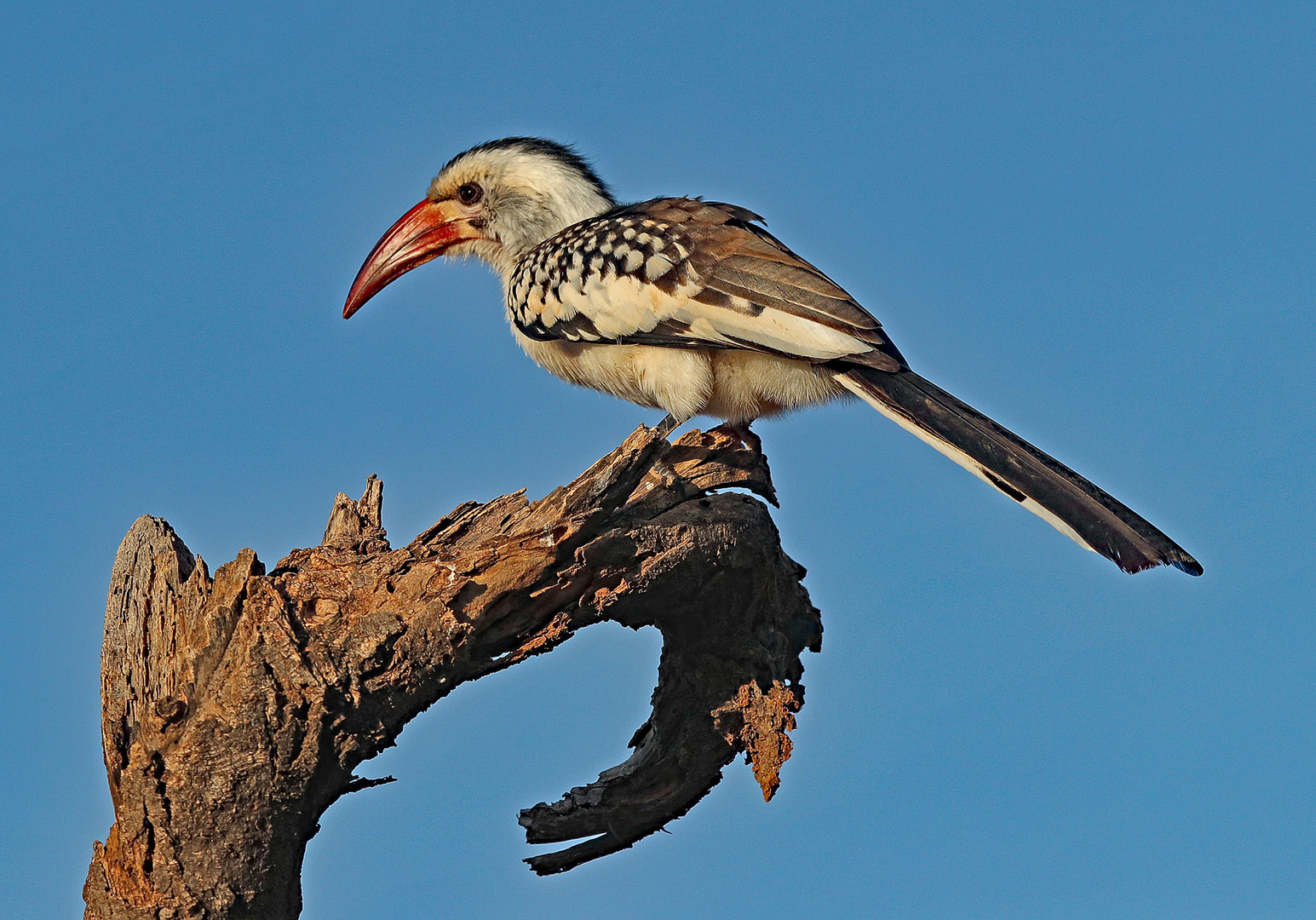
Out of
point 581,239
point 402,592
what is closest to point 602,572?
point 402,592

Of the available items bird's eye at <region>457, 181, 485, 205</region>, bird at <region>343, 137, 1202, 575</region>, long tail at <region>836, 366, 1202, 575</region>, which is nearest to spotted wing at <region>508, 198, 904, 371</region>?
bird at <region>343, 137, 1202, 575</region>

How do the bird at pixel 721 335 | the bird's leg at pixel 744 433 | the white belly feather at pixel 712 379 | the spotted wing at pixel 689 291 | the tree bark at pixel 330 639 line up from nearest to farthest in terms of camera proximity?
1. the tree bark at pixel 330 639
2. the bird at pixel 721 335
3. the spotted wing at pixel 689 291
4. the white belly feather at pixel 712 379
5. the bird's leg at pixel 744 433

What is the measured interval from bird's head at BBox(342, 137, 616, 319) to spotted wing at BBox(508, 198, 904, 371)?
560 mm

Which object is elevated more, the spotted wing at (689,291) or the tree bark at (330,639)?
the spotted wing at (689,291)

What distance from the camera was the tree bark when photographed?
3705 mm

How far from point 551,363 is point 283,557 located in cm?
178

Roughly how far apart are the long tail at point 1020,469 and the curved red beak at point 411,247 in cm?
264

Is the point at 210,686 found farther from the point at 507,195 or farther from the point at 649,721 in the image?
the point at 507,195

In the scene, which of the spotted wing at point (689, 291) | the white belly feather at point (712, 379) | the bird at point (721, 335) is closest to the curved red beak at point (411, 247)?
the bird at point (721, 335)

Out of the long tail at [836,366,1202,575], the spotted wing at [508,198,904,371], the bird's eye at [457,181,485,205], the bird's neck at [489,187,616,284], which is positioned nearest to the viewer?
the long tail at [836,366,1202,575]

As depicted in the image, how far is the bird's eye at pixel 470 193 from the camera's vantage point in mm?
6180

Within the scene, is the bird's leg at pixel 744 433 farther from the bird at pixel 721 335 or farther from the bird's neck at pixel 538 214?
the bird's neck at pixel 538 214

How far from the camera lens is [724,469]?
15.6ft

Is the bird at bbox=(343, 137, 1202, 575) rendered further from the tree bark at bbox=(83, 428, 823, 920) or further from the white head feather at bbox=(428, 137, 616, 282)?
the tree bark at bbox=(83, 428, 823, 920)
